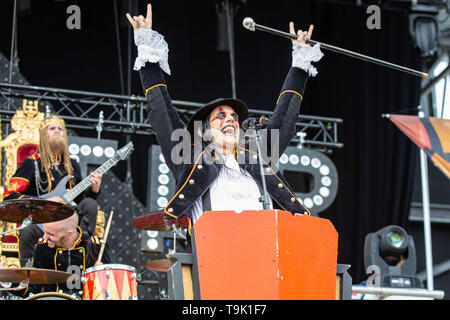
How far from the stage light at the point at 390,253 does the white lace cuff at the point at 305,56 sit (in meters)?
2.25

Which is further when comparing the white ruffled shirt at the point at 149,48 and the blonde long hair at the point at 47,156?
the blonde long hair at the point at 47,156

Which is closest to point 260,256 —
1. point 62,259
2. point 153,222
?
point 62,259

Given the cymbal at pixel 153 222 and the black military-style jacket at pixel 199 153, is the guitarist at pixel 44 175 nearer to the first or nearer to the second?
the cymbal at pixel 153 222

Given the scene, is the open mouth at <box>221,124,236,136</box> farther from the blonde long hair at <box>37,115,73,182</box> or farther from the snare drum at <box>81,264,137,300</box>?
the blonde long hair at <box>37,115,73,182</box>

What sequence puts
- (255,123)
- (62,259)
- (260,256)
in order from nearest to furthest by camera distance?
(260,256) → (255,123) → (62,259)

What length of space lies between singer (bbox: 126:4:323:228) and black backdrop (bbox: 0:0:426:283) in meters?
4.51

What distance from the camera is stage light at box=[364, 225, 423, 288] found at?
5.75 metres

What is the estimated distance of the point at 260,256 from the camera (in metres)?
2.82

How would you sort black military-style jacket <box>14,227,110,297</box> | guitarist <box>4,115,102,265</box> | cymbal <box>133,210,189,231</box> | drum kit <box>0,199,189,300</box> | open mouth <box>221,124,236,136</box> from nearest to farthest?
1. open mouth <box>221,124,236,136</box>
2. drum kit <box>0,199,189,300</box>
3. black military-style jacket <box>14,227,110,297</box>
4. cymbal <box>133,210,189,231</box>
5. guitarist <box>4,115,102,265</box>

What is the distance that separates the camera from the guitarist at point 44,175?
5.60 metres

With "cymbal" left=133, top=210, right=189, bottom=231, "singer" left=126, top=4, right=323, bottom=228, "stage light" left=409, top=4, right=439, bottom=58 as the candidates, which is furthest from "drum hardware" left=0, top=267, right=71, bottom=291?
"stage light" left=409, top=4, right=439, bottom=58

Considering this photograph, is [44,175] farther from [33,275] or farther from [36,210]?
[33,275]

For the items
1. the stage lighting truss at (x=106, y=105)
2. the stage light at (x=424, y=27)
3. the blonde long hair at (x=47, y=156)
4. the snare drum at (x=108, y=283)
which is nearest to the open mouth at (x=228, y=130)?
the snare drum at (x=108, y=283)

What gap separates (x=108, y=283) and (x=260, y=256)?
1733mm
